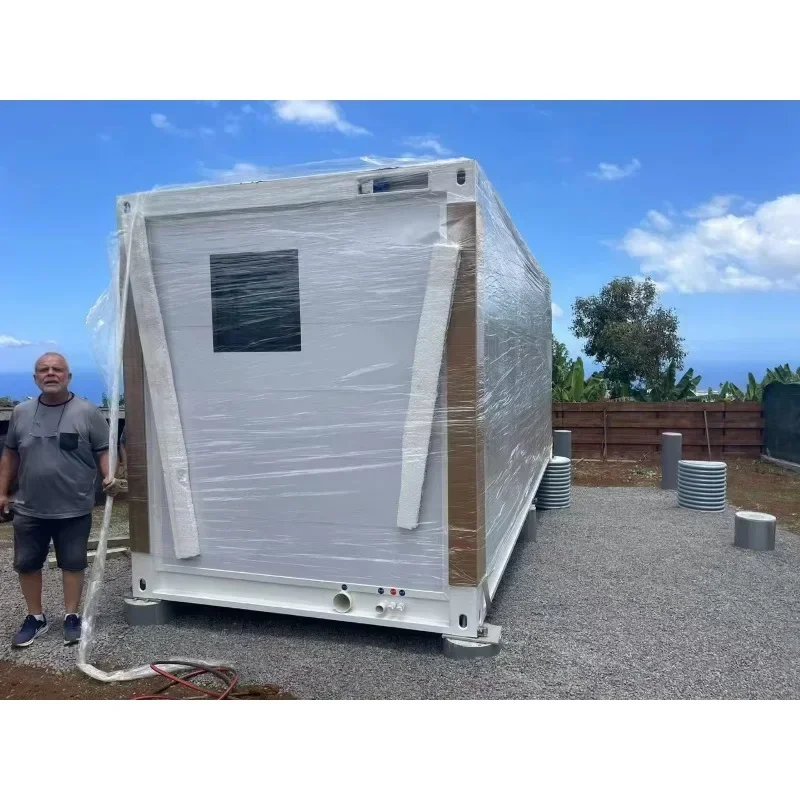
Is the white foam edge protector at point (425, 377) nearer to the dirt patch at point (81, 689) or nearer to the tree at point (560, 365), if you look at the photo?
the dirt patch at point (81, 689)

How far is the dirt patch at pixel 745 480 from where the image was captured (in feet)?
27.8

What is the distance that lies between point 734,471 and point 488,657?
28.7ft

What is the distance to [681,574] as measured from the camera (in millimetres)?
5520

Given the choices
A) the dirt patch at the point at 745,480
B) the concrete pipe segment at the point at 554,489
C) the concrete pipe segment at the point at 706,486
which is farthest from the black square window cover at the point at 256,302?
the dirt patch at the point at 745,480

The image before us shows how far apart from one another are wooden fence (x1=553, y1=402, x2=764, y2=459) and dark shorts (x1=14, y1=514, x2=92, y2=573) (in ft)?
30.8

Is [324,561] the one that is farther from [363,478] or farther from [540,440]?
[540,440]

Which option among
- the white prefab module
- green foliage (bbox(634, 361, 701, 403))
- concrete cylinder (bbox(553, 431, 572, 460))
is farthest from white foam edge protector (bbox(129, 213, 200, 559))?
green foliage (bbox(634, 361, 701, 403))

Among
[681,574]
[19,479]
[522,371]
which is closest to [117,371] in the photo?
[19,479]

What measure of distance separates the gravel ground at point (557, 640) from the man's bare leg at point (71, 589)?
225mm

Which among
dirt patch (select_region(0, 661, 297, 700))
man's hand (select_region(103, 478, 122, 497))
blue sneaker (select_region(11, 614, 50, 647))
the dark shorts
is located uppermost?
man's hand (select_region(103, 478, 122, 497))

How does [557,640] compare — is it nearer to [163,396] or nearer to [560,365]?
[163,396]

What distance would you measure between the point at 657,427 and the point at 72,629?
1025 centimetres

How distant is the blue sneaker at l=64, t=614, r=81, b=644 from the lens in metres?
4.10

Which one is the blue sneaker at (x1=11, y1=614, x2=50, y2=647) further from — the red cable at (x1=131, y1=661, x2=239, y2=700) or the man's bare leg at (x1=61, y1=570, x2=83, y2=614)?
the red cable at (x1=131, y1=661, x2=239, y2=700)
